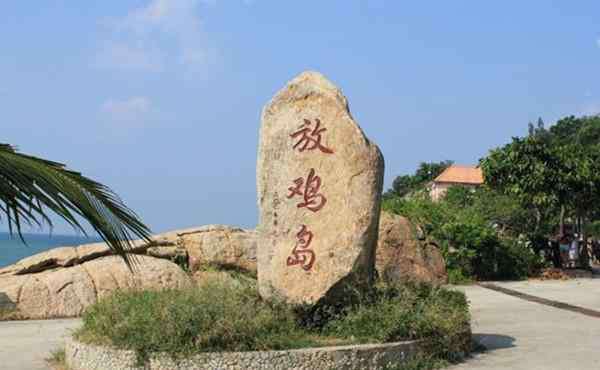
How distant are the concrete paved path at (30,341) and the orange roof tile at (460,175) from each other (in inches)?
2588

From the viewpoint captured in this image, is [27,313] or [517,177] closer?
[27,313]

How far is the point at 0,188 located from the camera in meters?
3.08

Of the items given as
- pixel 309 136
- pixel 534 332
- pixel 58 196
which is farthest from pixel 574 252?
pixel 58 196

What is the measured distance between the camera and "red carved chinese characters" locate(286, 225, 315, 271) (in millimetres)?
8602

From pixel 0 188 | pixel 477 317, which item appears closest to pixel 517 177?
pixel 477 317

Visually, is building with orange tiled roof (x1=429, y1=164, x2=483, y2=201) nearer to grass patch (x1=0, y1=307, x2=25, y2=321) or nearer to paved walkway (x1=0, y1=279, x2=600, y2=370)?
paved walkway (x1=0, y1=279, x2=600, y2=370)

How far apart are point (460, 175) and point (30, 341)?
71.8 meters

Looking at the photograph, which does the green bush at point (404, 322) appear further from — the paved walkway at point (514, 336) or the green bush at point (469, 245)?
the green bush at point (469, 245)

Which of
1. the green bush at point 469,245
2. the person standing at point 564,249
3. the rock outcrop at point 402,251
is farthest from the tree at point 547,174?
the rock outcrop at point 402,251

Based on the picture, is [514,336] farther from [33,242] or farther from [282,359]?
[33,242]

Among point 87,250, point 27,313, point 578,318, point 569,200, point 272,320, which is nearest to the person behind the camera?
point 272,320

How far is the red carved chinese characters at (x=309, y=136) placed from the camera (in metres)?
8.90

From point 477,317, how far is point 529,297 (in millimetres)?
3436

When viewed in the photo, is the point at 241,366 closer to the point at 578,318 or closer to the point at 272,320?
the point at 272,320
